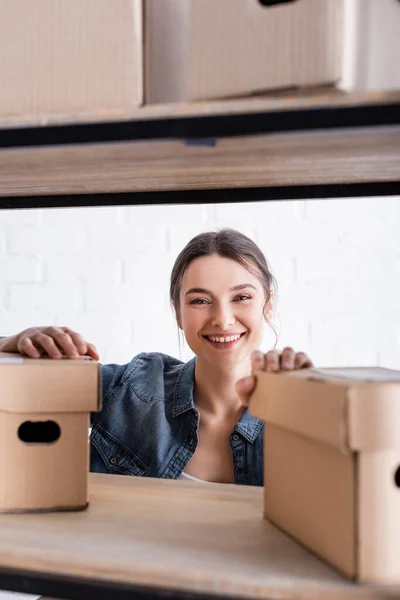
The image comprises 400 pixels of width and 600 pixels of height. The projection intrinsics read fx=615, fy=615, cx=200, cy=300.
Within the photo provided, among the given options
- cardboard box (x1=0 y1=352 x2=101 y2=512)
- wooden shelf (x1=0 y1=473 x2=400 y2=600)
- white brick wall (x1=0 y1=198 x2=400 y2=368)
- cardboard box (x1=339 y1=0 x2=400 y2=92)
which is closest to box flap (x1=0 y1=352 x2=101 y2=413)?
cardboard box (x1=0 y1=352 x2=101 y2=512)

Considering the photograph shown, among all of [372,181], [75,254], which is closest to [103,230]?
[75,254]

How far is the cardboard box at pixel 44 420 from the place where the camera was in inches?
33.2

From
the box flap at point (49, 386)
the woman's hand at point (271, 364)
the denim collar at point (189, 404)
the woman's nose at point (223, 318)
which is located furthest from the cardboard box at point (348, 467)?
the woman's nose at point (223, 318)

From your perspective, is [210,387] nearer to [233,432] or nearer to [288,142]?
[233,432]

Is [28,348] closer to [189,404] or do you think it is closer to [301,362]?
[301,362]

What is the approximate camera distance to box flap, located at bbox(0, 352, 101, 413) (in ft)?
2.75

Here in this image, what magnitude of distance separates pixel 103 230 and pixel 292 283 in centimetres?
74

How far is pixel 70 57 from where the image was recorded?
2.55 feet

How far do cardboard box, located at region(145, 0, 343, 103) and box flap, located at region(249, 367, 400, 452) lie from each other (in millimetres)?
334

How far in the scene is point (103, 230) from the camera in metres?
2.33

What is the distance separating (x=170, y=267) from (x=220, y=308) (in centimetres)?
66

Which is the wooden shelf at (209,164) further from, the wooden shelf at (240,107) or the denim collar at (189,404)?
the denim collar at (189,404)

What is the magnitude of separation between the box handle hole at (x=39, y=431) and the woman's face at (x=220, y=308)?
2.41 feet

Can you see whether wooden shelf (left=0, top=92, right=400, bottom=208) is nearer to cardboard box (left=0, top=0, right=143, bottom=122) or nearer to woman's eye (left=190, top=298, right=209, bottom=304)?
cardboard box (left=0, top=0, right=143, bottom=122)
